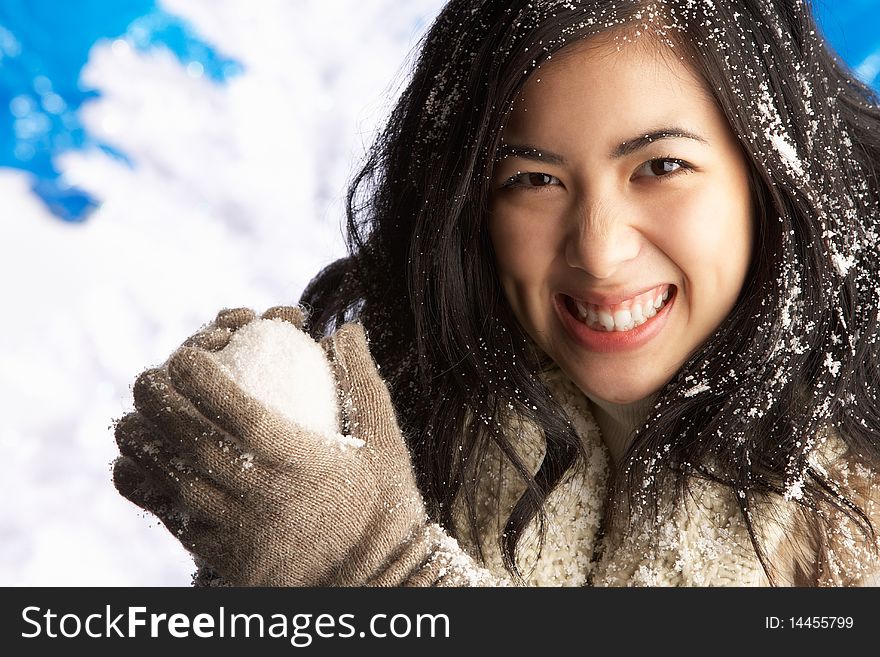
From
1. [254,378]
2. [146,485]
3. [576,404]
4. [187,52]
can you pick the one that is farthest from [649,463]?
[187,52]

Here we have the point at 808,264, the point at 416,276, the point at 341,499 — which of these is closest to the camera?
the point at 341,499

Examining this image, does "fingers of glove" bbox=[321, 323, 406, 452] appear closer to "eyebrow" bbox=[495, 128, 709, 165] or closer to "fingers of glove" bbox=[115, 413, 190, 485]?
"fingers of glove" bbox=[115, 413, 190, 485]

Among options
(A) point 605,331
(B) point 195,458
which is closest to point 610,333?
(A) point 605,331

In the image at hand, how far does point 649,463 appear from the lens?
4.44 feet

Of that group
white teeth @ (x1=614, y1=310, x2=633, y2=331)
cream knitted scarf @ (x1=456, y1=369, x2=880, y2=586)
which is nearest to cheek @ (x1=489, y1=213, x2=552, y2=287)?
white teeth @ (x1=614, y1=310, x2=633, y2=331)

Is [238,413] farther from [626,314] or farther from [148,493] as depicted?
[626,314]

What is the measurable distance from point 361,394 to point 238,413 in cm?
17

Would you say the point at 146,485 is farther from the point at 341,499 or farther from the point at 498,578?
the point at 498,578

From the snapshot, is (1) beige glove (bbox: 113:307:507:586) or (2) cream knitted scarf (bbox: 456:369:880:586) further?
(2) cream knitted scarf (bbox: 456:369:880:586)

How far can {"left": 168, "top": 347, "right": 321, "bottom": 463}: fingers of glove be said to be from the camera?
1093mm

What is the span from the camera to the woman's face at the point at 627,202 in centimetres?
119

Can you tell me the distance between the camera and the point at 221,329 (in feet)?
4.09
